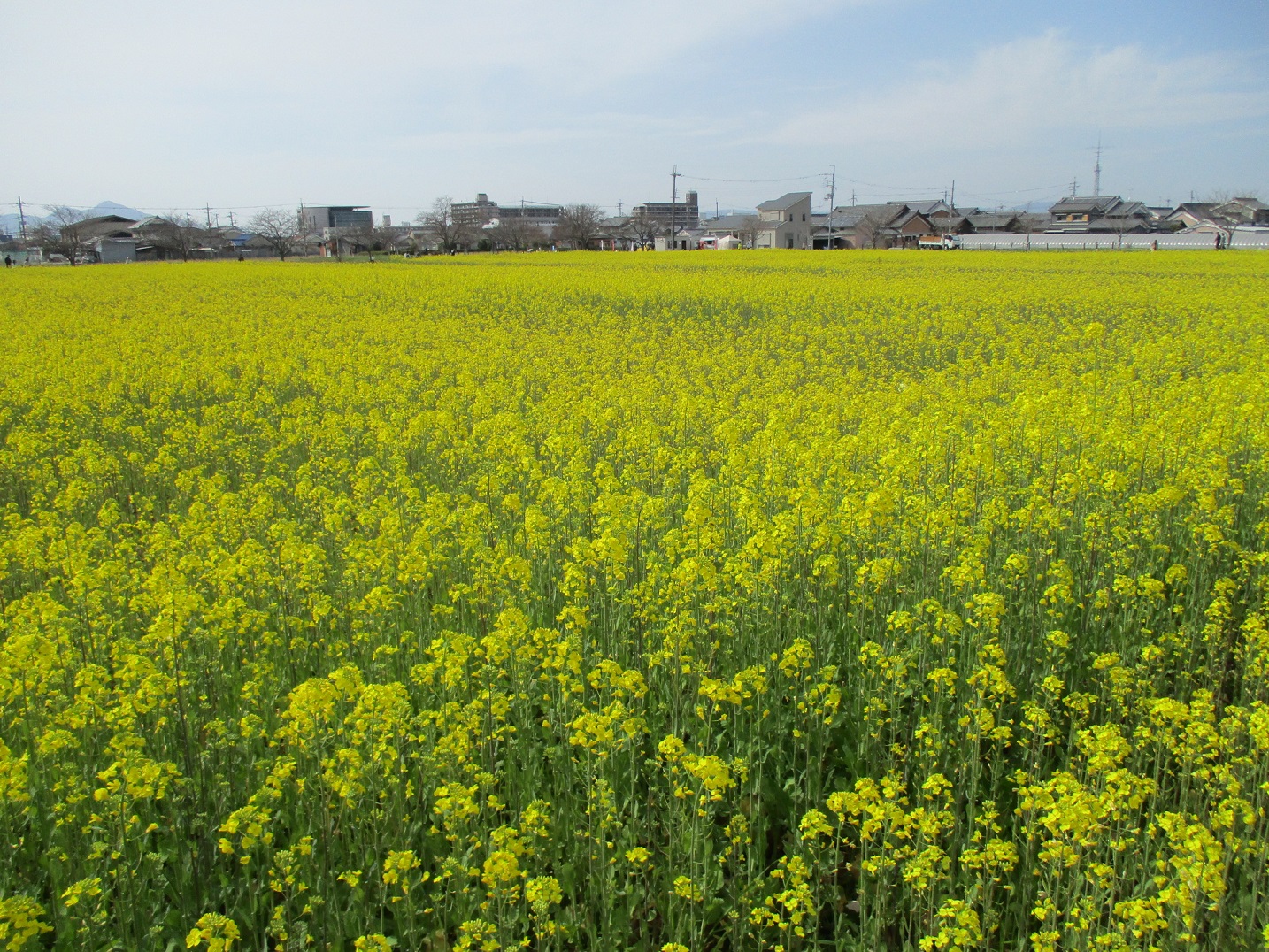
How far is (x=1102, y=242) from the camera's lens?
6756cm

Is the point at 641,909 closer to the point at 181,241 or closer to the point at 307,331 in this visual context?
the point at 307,331

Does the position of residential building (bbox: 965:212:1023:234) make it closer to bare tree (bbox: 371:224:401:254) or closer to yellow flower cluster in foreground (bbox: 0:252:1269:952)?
bare tree (bbox: 371:224:401:254)

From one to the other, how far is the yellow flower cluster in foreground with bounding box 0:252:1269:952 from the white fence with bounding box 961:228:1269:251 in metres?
61.5

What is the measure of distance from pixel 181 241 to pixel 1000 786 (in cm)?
9530

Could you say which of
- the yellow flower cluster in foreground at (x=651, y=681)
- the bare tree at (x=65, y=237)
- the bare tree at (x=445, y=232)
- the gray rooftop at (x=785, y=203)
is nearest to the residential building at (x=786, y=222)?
the gray rooftop at (x=785, y=203)

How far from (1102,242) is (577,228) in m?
53.9

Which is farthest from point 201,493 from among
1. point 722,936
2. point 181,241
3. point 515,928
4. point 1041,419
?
point 181,241

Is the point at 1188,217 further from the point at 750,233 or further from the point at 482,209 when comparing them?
the point at 482,209

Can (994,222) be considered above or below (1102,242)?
above

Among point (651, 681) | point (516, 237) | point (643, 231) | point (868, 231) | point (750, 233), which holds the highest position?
point (643, 231)

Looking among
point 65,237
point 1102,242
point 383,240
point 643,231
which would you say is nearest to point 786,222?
point 643,231

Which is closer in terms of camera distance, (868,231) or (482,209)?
(868,231)

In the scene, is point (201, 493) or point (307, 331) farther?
point (307, 331)

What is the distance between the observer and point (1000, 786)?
14.5 feet
